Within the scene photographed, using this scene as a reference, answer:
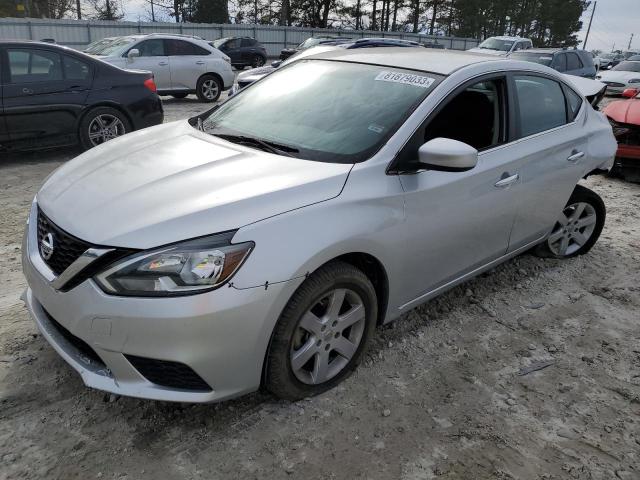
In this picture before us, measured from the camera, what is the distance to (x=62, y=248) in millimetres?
2324

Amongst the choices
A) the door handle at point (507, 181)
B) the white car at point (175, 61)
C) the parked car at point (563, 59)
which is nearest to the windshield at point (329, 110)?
the door handle at point (507, 181)

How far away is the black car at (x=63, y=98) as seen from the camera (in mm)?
6367

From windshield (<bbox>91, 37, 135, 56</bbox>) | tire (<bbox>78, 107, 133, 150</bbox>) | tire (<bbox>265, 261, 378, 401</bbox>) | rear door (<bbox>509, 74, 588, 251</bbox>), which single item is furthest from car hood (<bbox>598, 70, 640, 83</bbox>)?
tire (<bbox>265, 261, 378, 401</bbox>)

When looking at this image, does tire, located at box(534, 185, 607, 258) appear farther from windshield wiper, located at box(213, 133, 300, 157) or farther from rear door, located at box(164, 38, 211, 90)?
rear door, located at box(164, 38, 211, 90)

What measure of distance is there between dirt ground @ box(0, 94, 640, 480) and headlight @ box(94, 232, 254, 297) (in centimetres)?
76

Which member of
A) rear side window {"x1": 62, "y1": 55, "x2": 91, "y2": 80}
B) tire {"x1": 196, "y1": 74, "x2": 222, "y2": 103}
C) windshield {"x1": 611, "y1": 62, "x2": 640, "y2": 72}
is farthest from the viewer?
windshield {"x1": 611, "y1": 62, "x2": 640, "y2": 72}

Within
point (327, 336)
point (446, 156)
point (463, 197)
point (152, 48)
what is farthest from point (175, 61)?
point (327, 336)

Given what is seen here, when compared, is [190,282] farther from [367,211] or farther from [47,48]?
[47,48]

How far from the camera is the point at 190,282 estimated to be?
7.01ft

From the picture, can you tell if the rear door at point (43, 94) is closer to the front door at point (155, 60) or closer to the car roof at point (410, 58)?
the car roof at point (410, 58)

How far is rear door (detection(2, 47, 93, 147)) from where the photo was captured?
6.36 metres

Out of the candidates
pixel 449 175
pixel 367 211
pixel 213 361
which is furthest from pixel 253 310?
pixel 449 175

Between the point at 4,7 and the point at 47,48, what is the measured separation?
40.1 m

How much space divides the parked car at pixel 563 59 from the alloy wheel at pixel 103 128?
Result: 10.8 metres
